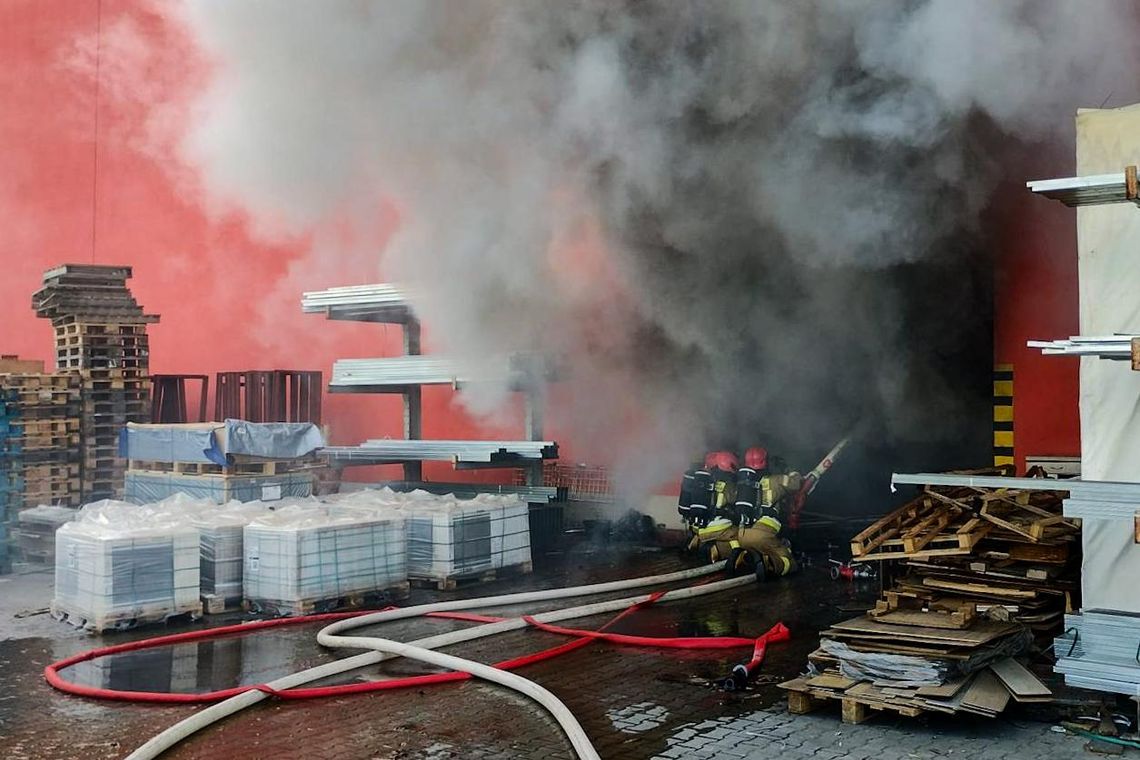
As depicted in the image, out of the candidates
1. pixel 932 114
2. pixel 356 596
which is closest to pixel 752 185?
pixel 932 114

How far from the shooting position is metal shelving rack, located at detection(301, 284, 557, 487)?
36.2 feet

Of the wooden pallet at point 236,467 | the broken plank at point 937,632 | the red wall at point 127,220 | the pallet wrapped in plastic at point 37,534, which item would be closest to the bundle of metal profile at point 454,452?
the wooden pallet at point 236,467

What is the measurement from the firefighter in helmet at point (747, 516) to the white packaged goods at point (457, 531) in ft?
6.18

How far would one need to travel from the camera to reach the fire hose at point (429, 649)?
5.33 metres

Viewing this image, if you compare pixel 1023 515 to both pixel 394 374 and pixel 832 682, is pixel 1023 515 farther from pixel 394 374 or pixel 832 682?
pixel 394 374

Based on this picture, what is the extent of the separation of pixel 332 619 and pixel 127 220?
872 cm

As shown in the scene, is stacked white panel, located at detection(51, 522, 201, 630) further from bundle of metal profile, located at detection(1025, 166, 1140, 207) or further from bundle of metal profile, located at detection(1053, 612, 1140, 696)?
bundle of metal profile, located at detection(1025, 166, 1140, 207)

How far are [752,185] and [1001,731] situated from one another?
5.88 metres

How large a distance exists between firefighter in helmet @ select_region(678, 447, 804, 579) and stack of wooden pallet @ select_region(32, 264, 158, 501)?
7.11 m

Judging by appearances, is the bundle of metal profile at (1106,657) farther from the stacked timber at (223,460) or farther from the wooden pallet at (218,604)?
the stacked timber at (223,460)

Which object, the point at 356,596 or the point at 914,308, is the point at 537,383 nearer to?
the point at 356,596

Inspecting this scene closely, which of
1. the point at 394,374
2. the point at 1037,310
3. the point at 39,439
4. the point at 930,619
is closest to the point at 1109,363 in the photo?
the point at 930,619

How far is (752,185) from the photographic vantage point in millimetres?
9820

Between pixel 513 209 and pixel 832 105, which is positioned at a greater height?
pixel 832 105
